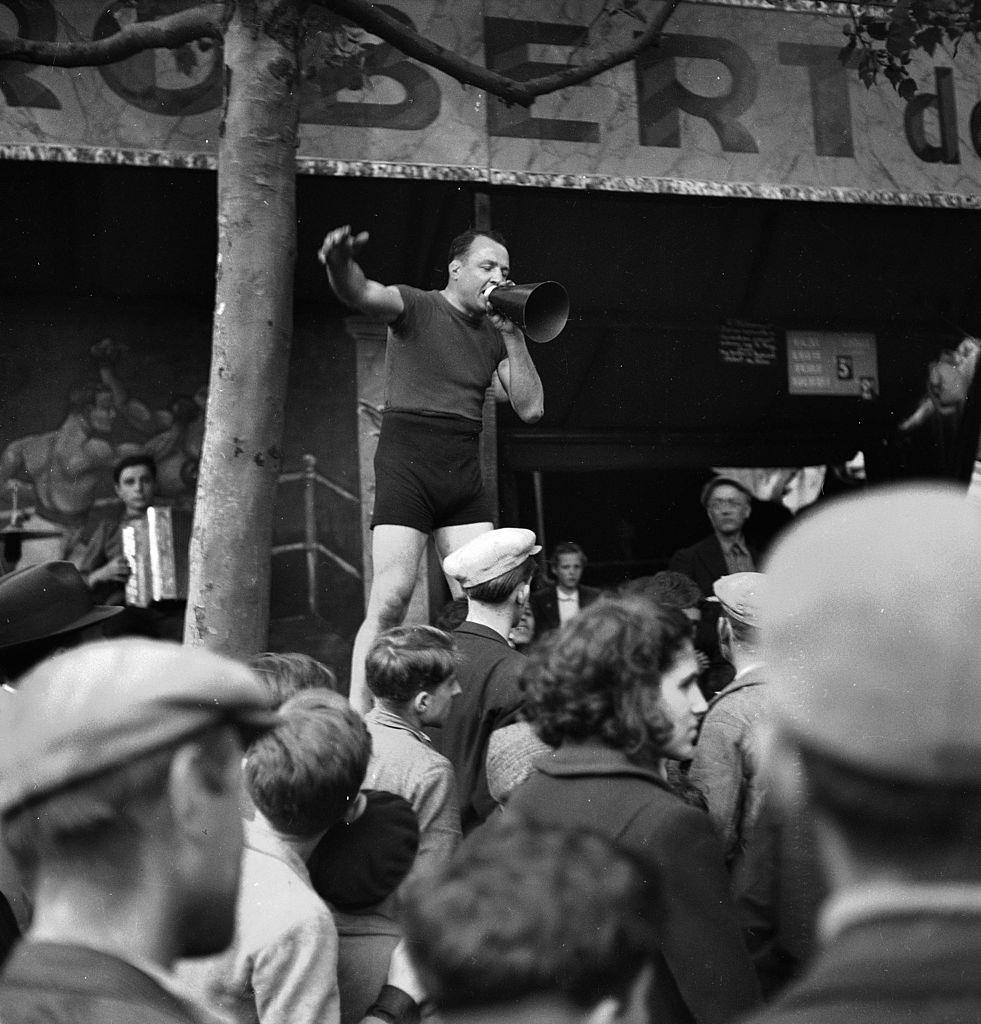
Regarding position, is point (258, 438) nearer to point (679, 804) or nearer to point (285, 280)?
point (285, 280)

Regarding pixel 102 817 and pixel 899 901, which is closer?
pixel 899 901

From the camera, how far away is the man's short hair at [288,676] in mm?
3322

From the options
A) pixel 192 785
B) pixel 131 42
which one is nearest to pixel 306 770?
pixel 192 785

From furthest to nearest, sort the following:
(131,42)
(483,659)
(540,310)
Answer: (131,42)
(540,310)
(483,659)

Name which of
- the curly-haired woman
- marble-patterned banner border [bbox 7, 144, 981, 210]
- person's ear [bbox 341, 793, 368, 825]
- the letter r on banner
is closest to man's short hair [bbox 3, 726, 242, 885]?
the curly-haired woman

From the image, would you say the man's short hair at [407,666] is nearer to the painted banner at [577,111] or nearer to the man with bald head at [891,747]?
the man with bald head at [891,747]

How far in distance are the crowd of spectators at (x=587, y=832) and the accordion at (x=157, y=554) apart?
4898 millimetres

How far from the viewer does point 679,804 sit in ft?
7.61

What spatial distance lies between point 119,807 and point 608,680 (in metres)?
1.16

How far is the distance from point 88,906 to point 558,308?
3981 millimetres

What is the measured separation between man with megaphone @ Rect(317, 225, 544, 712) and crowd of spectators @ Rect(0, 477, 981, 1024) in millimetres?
2679

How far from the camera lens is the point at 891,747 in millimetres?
1076

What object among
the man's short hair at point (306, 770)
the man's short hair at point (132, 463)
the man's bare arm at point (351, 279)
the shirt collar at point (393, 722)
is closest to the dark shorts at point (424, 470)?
the man's bare arm at point (351, 279)

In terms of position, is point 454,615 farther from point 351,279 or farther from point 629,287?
point 629,287
